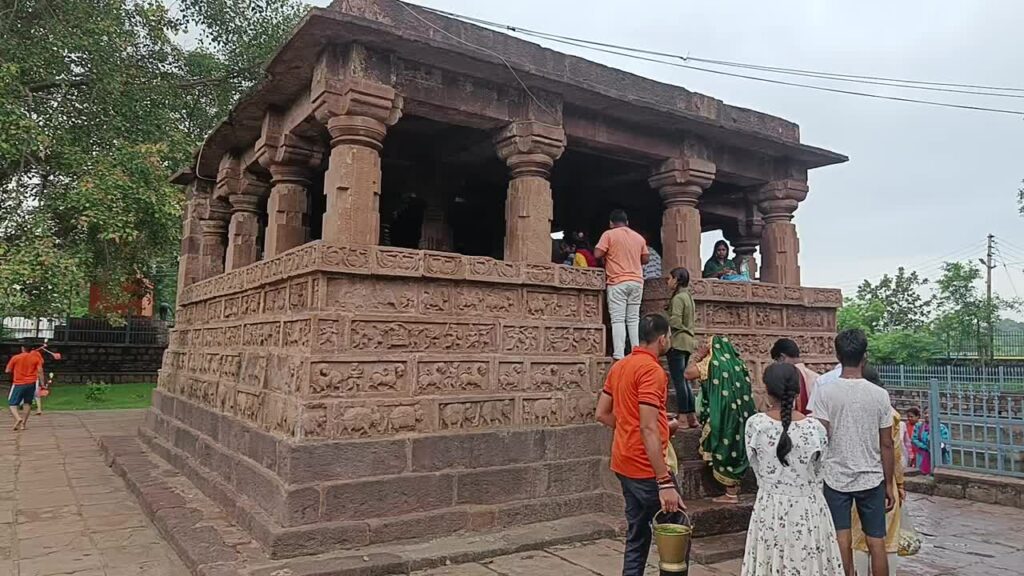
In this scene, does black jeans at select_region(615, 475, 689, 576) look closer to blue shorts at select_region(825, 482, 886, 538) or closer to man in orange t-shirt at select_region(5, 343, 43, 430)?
blue shorts at select_region(825, 482, 886, 538)

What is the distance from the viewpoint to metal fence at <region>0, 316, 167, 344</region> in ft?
74.2

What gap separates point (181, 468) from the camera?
7844 millimetres

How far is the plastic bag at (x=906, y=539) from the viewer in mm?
4480

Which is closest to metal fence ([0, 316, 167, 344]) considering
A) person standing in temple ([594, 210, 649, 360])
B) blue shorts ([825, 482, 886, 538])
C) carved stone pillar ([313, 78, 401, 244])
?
carved stone pillar ([313, 78, 401, 244])

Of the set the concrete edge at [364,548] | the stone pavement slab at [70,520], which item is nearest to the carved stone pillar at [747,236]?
the concrete edge at [364,548]

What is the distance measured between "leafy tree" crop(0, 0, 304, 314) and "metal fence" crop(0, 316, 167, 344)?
8.55m

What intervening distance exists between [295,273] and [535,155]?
2.57 metres

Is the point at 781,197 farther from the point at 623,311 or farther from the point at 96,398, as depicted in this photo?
the point at 96,398

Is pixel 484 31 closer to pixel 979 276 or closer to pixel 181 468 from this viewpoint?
pixel 181 468

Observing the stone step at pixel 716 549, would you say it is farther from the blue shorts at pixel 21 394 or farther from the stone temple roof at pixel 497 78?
the blue shorts at pixel 21 394

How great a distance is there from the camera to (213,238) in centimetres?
1060

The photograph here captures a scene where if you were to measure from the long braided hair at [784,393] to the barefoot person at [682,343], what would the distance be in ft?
9.36

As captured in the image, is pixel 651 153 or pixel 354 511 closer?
pixel 354 511

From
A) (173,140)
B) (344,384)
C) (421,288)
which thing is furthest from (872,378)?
(173,140)
